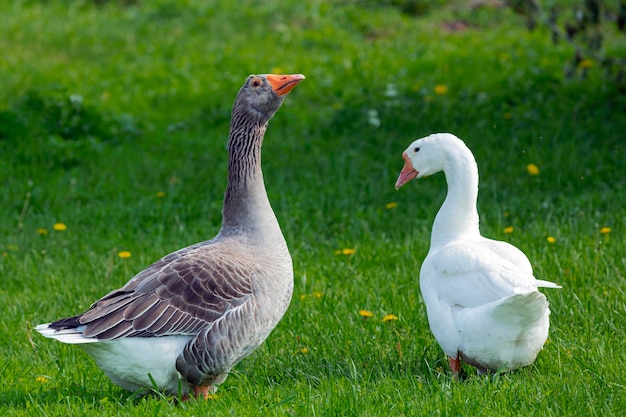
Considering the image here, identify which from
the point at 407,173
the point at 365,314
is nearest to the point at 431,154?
the point at 407,173

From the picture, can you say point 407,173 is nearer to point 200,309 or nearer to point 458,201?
point 458,201

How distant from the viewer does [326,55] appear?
1214cm

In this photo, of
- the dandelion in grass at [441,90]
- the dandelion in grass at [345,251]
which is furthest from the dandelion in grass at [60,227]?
the dandelion in grass at [441,90]

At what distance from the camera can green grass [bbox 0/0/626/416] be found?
4547mm

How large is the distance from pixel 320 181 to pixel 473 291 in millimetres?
4118

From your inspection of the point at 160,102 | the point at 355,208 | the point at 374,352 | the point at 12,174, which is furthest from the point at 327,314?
the point at 160,102

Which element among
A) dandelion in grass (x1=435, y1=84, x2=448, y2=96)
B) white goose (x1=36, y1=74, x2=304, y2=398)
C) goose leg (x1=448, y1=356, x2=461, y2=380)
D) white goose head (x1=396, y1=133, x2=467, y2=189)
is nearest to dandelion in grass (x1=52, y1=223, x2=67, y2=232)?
white goose (x1=36, y1=74, x2=304, y2=398)

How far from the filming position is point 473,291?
439 centimetres

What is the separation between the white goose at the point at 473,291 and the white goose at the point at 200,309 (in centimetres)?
84

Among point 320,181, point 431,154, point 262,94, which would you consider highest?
point 262,94

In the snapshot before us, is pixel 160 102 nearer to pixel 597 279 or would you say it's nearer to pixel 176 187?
pixel 176 187

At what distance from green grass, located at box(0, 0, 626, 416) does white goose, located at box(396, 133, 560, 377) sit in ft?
0.60

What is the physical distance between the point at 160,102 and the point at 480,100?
3911 millimetres

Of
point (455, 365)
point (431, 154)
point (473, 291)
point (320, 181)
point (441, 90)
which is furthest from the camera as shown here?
point (441, 90)
